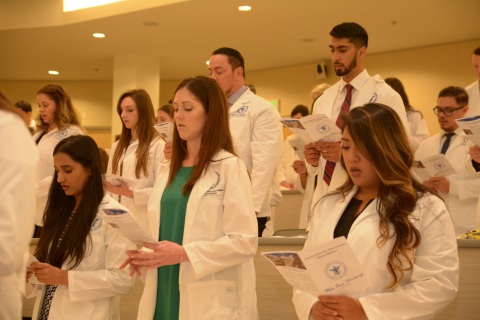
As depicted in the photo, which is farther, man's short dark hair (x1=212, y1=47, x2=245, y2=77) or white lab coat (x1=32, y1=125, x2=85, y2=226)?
white lab coat (x1=32, y1=125, x2=85, y2=226)

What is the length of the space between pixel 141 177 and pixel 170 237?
193 cm

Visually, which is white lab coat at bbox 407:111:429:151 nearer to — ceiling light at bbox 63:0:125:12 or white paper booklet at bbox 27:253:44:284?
white paper booklet at bbox 27:253:44:284

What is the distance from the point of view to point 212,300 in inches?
114

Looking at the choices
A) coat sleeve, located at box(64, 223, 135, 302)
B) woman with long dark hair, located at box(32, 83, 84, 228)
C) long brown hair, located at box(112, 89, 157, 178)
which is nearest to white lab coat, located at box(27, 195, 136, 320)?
coat sleeve, located at box(64, 223, 135, 302)

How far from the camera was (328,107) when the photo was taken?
14.5 feet

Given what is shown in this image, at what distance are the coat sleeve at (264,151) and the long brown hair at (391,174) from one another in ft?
5.53

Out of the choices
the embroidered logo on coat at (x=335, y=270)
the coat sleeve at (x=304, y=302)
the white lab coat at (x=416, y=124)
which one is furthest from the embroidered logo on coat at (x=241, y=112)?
the embroidered logo on coat at (x=335, y=270)

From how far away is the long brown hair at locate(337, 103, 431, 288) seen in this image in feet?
8.23

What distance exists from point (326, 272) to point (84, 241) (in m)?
1.51

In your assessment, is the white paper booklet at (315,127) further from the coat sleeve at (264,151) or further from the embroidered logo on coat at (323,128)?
the coat sleeve at (264,151)

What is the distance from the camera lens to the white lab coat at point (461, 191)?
4910 millimetres

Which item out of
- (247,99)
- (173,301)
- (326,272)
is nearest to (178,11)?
(247,99)

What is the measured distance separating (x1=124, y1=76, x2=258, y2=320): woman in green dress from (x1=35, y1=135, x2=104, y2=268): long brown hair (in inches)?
19.5

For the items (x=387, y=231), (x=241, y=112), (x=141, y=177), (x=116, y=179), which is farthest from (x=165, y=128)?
(x=387, y=231)
